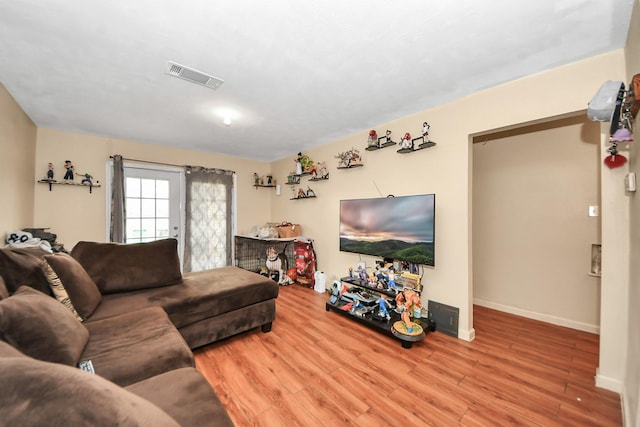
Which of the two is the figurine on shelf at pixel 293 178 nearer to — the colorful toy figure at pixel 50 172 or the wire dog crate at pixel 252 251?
the wire dog crate at pixel 252 251

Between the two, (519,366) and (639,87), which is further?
(519,366)

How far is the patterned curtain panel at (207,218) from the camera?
429 cm

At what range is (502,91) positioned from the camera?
2.22 meters

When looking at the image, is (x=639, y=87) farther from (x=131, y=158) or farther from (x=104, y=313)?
(x=131, y=158)

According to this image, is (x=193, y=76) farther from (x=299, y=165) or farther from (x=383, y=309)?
(x=383, y=309)

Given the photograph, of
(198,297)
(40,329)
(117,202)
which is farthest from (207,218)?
(40,329)

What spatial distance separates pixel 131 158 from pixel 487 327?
529 centimetres

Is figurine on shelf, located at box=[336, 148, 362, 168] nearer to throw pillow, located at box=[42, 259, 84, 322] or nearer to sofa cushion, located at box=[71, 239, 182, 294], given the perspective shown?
sofa cushion, located at box=[71, 239, 182, 294]

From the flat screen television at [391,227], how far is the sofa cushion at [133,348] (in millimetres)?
2212

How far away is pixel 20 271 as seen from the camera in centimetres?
152

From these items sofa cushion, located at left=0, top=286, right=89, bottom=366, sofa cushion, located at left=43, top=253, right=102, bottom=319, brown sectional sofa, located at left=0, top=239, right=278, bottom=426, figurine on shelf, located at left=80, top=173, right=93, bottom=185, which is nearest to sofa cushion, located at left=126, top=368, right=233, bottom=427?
brown sectional sofa, located at left=0, top=239, right=278, bottom=426

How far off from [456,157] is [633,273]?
147 centimetres

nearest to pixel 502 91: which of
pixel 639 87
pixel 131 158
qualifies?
pixel 639 87

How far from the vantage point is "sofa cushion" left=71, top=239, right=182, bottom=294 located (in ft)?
7.15
